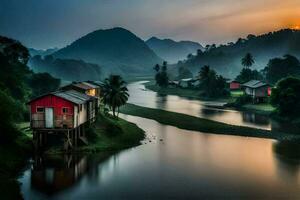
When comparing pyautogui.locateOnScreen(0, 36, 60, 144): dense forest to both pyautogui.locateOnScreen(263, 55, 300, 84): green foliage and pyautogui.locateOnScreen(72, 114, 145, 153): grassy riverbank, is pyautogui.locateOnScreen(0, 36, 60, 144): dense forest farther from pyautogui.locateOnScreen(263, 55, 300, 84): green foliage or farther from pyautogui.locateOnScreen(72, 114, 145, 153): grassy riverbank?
pyautogui.locateOnScreen(263, 55, 300, 84): green foliage

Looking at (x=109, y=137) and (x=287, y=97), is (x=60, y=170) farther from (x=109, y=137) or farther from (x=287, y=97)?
(x=287, y=97)

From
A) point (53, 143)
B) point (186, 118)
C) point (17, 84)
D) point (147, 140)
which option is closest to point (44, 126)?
point (53, 143)

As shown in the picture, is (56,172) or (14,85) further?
(14,85)

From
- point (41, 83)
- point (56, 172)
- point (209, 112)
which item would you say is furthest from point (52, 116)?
point (41, 83)

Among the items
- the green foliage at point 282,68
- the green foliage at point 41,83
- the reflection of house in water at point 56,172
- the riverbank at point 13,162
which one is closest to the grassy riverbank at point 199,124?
the green foliage at point 41,83

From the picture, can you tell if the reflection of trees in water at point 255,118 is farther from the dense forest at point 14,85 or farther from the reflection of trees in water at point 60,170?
the dense forest at point 14,85

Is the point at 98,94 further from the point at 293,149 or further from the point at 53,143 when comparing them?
the point at 293,149
